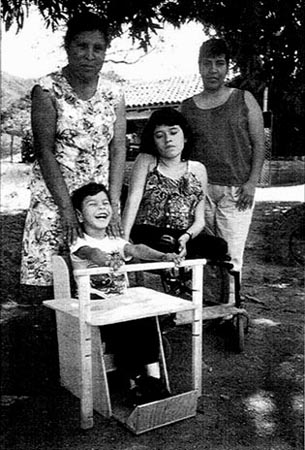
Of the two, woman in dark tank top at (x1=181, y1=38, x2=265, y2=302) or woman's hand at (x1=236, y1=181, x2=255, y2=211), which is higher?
woman in dark tank top at (x1=181, y1=38, x2=265, y2=302)

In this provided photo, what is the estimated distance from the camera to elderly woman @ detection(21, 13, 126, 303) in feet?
9.98

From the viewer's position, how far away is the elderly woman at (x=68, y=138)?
3041 mm

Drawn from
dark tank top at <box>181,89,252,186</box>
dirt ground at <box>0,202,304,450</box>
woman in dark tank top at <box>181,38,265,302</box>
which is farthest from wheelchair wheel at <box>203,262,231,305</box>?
dark tank top at <box>181,89,252,186</box>

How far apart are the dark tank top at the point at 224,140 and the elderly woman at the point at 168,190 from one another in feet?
0.91

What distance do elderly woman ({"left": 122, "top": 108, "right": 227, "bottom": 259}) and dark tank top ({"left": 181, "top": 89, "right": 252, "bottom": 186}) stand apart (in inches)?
10.9

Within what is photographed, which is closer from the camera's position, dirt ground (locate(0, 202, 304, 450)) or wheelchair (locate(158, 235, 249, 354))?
dirt ground (locate(0, 202, 304, 450))

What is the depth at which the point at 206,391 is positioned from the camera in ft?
10.7

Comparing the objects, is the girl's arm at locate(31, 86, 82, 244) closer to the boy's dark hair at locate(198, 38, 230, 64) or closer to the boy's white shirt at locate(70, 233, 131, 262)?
the boy's white shirt at locate(70, 233, 131, 262)

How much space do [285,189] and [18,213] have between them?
8.03 m

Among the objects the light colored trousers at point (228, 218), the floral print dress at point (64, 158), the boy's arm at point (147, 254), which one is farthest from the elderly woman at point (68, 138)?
the light colored trousers at point (228, 218)

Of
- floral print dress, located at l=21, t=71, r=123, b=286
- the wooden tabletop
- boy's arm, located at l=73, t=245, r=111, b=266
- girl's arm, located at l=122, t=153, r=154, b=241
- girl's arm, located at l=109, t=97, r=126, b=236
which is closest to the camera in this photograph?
the wooden tabletop

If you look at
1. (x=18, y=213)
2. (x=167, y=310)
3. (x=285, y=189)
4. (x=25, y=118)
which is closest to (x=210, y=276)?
(x=167, y=310)

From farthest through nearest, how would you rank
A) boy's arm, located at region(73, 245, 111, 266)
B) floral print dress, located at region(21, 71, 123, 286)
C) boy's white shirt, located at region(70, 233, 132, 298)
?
floral print dress, located at region(21, 71, 123, 286)
boy's white shirt, located at region(70, 233, 132, 298)
boy's arm, located at region(73, 245, 111, 266)

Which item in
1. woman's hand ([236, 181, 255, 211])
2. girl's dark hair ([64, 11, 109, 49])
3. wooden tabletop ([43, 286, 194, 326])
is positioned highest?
girl's dark hair ([64, 11, 109, 49])
